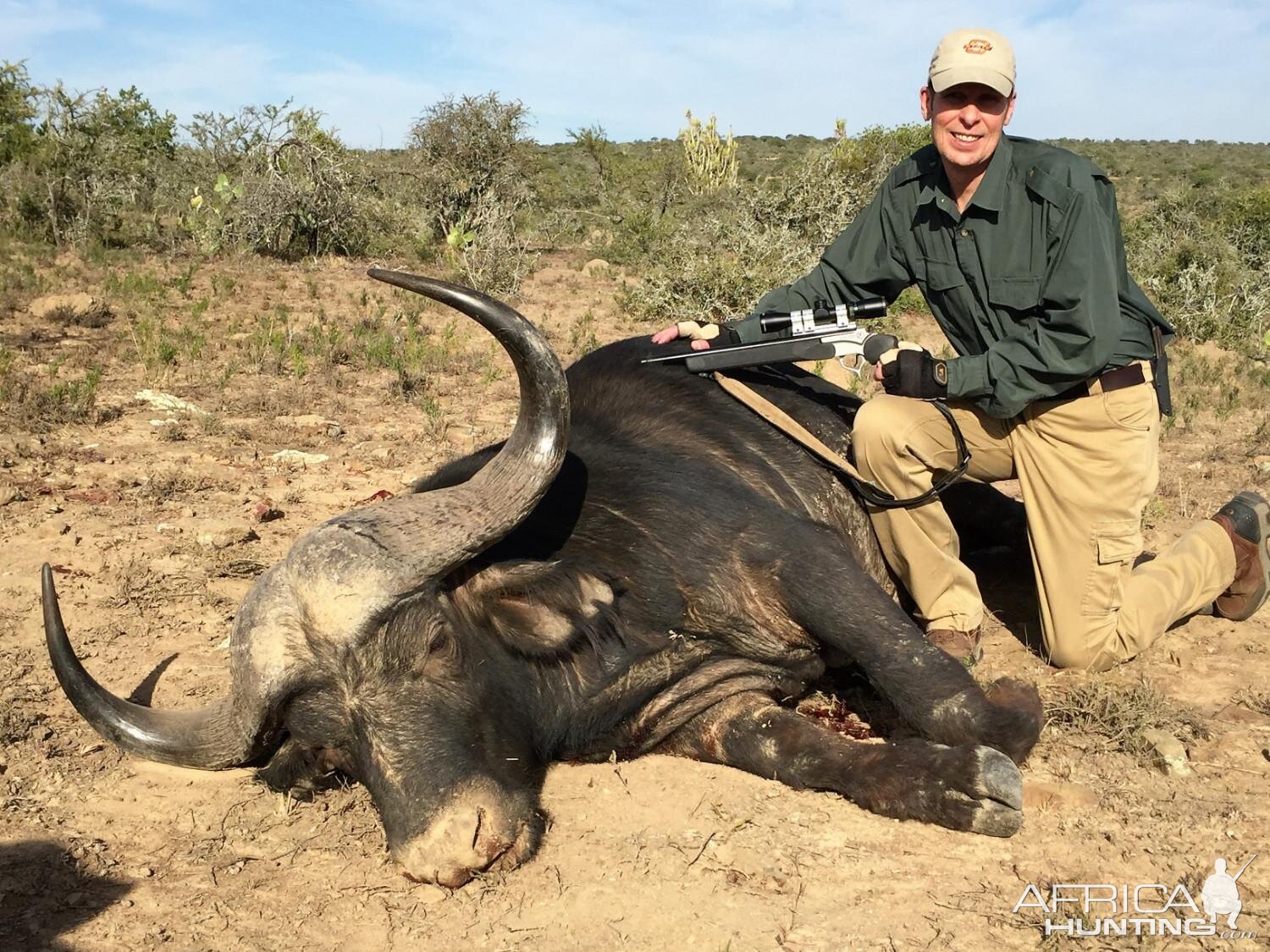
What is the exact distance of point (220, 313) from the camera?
420 inches

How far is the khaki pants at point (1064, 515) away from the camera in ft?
14.0

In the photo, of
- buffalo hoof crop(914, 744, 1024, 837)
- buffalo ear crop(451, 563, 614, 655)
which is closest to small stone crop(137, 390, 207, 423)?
buffalo ear crop(451, 563, 614, 655)

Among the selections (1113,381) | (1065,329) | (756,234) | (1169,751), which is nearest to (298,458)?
(1065,329)

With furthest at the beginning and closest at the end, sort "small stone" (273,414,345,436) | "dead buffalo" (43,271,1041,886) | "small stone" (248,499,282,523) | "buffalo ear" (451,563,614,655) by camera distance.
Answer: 1. "small stone" (273,414,345,436)
2. "small stone" (248,499,282,523)
3. "buffalo ear" (451,563,614,655)
4. "dead buffalo" (43,271,1041,886)

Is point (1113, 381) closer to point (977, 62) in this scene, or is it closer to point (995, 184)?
point (995, 184)

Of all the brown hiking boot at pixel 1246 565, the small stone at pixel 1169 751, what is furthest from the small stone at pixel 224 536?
the brown hiking boot at pixel 1246 565

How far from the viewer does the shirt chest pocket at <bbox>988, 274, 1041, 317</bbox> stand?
420 centimetres

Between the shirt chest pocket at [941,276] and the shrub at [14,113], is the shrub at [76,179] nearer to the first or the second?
the shrub at [14,113]

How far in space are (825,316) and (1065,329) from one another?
3.14 ft

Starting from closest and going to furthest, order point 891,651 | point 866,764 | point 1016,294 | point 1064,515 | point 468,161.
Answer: point 866,764
point 891,651
point 1016,294
point 1064,515
point 468,161

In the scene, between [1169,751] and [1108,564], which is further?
[1108,564]

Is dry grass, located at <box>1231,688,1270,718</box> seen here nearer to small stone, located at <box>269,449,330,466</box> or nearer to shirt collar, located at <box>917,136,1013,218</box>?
shirt collar, located at <box>917,136,1013,218</box>

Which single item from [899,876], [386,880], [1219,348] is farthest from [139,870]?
[1219,348]

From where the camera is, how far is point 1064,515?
436 cm
